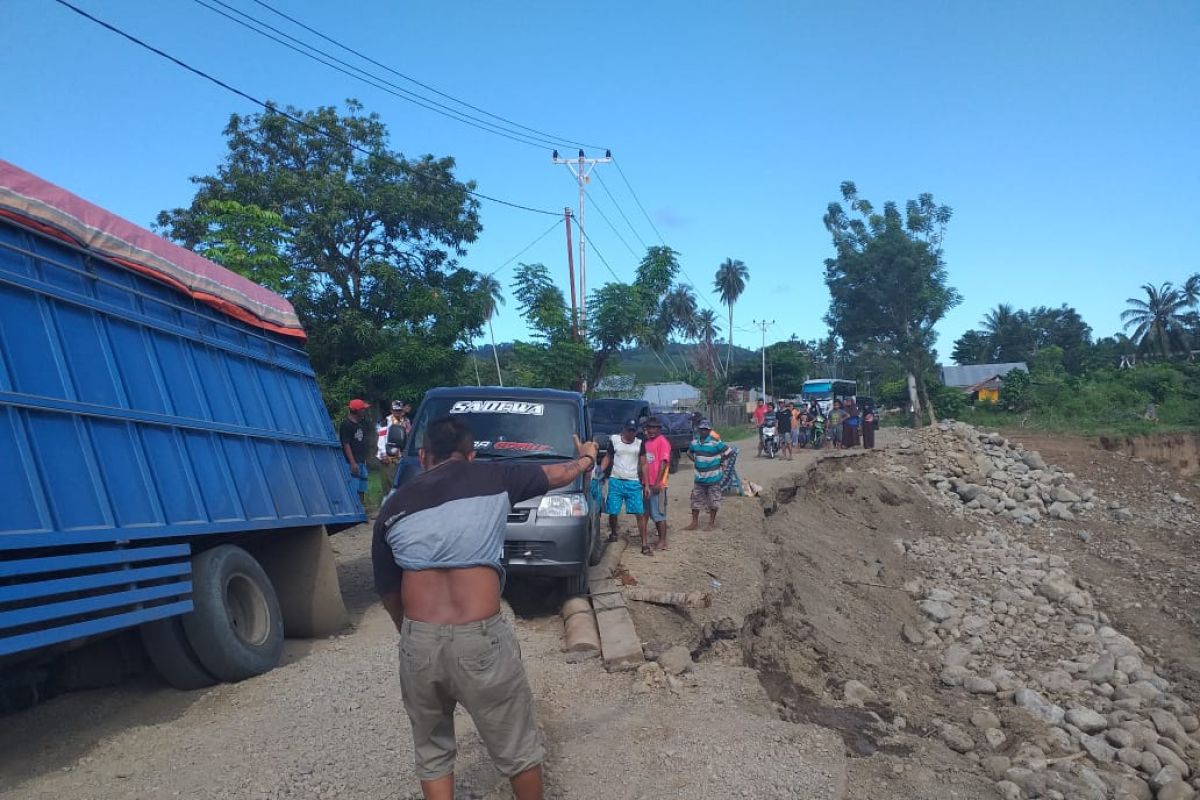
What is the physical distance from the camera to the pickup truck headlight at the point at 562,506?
24.9 feet

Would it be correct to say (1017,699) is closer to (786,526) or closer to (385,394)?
(786,526)

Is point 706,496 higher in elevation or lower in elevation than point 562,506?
lower

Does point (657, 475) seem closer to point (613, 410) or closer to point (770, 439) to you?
point (613, 410)

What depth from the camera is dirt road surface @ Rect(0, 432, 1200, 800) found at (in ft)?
14.3

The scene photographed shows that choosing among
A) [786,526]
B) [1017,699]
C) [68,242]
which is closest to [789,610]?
[1017,699]

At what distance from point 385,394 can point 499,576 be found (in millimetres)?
19521

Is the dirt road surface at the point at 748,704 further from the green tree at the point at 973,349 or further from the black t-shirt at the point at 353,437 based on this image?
the green tree at the point at 973,349

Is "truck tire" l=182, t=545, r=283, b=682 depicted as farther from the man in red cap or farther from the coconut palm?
the coconut palm

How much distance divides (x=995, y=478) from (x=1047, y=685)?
1613 centimetres

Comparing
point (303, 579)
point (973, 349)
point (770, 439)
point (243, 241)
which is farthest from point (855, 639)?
point (973, 349)

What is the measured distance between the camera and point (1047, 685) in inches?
393

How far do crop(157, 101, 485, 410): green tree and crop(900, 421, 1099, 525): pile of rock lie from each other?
1437cm

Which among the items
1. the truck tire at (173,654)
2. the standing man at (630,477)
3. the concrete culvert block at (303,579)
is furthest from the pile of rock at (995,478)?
the truck tire at (173,654)

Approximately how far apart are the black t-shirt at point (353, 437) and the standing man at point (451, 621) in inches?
286
